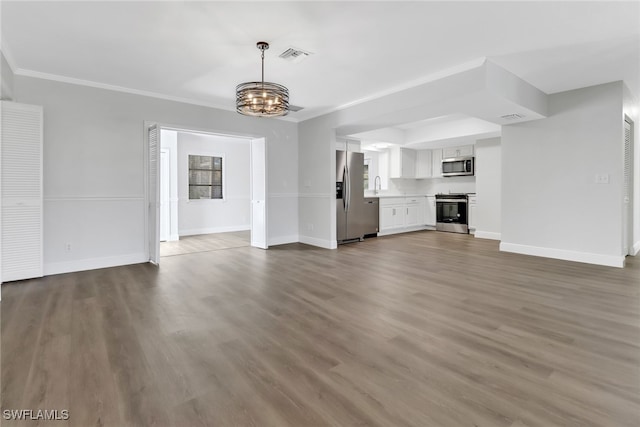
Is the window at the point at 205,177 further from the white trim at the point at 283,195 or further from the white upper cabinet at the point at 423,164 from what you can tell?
the white upper cabinet at the point at 423,164

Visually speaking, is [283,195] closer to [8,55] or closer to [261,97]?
[261,97]

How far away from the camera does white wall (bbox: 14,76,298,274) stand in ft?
13.7

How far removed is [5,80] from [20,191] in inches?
49.5

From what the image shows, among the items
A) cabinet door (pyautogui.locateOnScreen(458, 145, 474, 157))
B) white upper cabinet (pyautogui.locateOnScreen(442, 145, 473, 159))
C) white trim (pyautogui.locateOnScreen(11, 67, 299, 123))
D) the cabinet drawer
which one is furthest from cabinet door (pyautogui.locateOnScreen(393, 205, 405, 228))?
white trim (pyautogui.locateOnScreen(11, 67, 299, 123))

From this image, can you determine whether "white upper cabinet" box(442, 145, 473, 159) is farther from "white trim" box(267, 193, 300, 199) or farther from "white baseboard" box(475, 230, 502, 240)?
"white trim" box(267, 193, 300, 199)

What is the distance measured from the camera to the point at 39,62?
12.4ft

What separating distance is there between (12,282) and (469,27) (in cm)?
577

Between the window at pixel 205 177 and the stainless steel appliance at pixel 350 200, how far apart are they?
12.4 feet

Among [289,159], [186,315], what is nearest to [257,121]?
[289,159]

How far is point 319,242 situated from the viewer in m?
6.21

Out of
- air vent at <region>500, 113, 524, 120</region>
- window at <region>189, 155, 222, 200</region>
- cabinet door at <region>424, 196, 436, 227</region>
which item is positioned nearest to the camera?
air vent at <region>500, 113, 524, 120</region>

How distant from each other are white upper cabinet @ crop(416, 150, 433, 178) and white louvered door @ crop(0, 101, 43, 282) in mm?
7970

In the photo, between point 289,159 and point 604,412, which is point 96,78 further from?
point 604,412

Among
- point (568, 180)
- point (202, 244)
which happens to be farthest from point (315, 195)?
point (568, 180)
